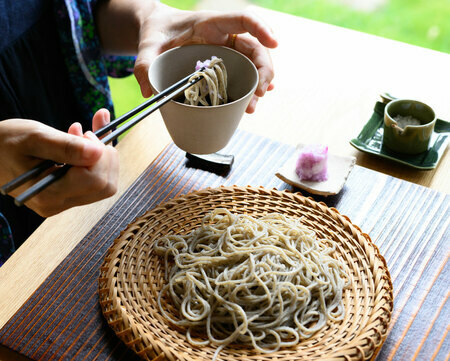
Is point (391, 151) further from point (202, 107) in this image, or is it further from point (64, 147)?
point (64, 147)

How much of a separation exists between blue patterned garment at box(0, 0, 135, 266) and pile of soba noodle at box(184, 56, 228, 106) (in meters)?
0.53

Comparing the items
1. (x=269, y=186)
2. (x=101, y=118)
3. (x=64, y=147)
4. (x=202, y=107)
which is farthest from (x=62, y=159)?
(x=269, y=186)

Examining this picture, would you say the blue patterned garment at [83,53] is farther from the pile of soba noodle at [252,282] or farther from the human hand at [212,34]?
the pile of soba noodle at [252,282]

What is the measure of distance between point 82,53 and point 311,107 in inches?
29.9

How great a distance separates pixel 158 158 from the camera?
4.82 ft

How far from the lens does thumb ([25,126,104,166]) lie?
0.85 metres

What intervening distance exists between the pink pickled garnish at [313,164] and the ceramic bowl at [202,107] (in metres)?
0.25

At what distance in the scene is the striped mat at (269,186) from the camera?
40.0 inches

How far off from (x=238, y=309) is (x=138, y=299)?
21 centimetres

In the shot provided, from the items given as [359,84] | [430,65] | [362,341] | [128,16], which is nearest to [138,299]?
[362,341]

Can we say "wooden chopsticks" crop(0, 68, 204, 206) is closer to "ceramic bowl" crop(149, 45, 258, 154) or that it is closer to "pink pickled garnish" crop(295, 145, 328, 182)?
"ceramic bowl" crop(149, 45, 258, 154)

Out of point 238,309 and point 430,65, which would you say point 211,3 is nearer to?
point 430,65

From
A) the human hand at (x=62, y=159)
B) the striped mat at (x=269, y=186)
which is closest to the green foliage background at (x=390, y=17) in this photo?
the striped mat at (x=269, y=186)

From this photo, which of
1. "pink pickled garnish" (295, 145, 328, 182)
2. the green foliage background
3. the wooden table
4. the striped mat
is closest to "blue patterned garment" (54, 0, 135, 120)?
the wooden table
